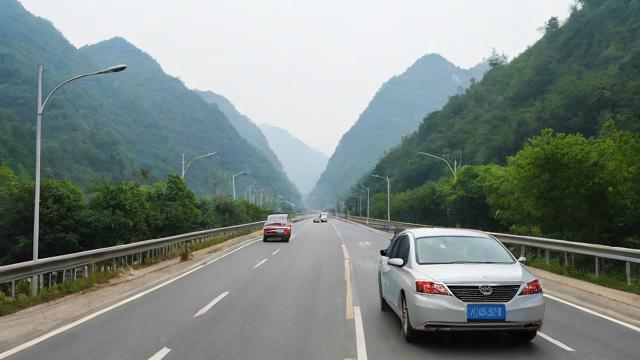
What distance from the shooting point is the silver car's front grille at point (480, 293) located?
7301mm

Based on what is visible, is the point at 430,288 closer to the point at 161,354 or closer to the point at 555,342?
the point at 555,342

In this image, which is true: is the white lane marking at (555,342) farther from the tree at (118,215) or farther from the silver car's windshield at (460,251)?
the tree at (118,215)

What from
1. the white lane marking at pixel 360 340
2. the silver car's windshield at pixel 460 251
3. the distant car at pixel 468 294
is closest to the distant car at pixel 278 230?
the white lane marking at pixel 360 340

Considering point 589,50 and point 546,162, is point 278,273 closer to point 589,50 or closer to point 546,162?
point 546,162

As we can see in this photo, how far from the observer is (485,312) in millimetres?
7219

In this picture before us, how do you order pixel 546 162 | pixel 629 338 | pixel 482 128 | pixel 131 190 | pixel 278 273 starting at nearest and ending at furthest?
pixel 629 338, pixel 278 273, pixel 546 162, pixel 131 190, pixel 482 128

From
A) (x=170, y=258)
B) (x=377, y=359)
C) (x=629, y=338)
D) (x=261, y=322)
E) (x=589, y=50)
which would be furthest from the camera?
(x=589, y=50)

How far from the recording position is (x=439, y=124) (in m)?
166

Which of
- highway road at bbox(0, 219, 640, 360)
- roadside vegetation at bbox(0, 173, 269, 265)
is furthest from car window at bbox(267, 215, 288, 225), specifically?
highway road at bbox(0, 219, 640, 360)

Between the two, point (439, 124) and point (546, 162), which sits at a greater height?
point (439, 124)

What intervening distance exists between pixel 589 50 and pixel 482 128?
27.5m

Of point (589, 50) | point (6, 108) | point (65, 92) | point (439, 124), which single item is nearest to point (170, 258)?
point (589, 50)

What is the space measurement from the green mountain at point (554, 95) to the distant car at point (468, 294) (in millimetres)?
65074

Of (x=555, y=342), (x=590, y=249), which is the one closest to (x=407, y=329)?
(x=555, y=342)
